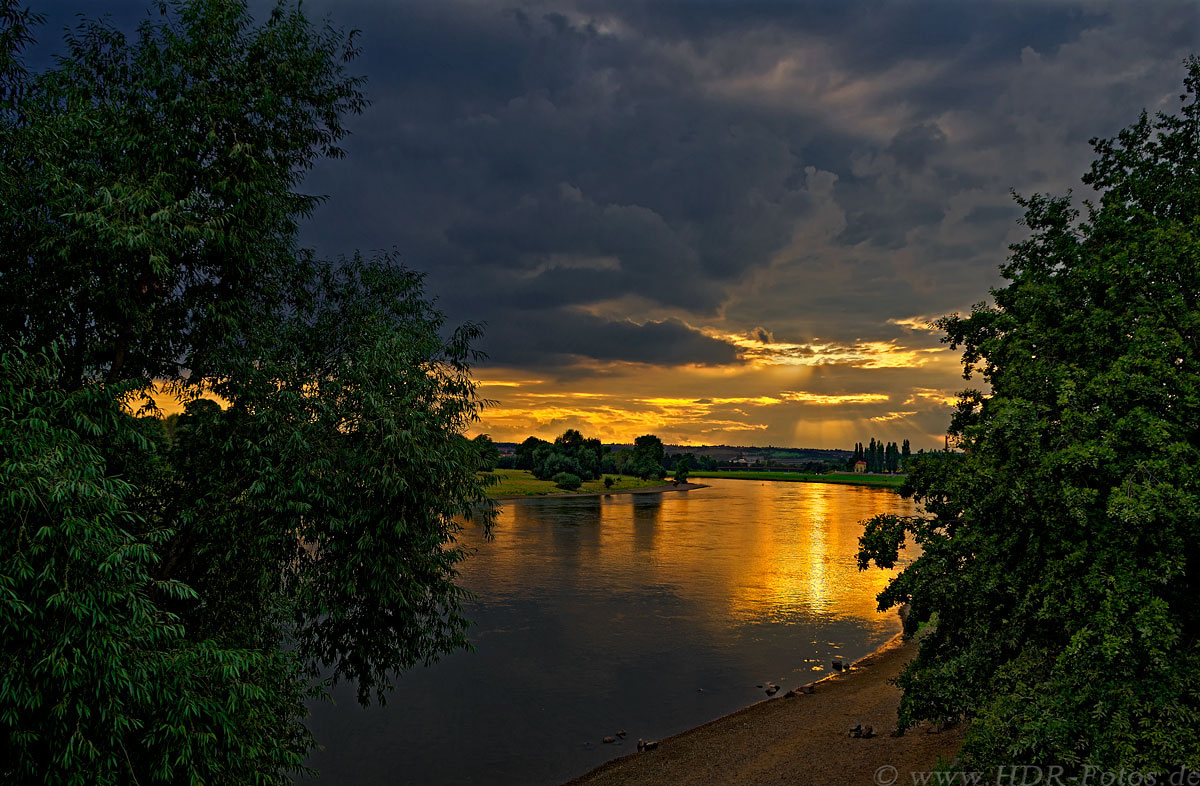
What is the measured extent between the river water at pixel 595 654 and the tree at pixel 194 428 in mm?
10389

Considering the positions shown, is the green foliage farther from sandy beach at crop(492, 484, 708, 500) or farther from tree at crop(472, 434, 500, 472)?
tree at crop(472, 434, 500, 472)

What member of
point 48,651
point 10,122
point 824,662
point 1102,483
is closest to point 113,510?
point 48,651

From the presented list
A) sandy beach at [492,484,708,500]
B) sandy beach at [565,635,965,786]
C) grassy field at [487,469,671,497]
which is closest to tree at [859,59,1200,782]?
sandy beach at [565,635,965,786]

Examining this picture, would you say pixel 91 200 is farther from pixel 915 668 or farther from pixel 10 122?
pixel 915 668

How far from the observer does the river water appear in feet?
83.8

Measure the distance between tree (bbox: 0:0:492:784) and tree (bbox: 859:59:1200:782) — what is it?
13447 millimetres

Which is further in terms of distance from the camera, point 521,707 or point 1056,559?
point 521,707

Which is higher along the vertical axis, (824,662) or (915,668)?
(915,668)

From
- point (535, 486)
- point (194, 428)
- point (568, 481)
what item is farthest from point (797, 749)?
point (568, 481)

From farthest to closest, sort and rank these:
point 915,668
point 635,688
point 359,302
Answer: point 635,688 → point 359,302 → point 915,668

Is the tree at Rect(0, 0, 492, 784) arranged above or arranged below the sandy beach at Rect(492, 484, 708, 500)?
above

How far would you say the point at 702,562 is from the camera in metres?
64.1

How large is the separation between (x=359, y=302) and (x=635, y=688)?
962 inches

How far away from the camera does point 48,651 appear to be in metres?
9.87
